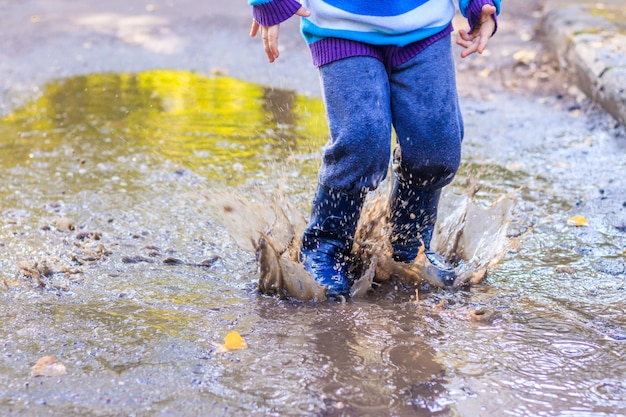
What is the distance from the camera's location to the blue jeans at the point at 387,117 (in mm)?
2229

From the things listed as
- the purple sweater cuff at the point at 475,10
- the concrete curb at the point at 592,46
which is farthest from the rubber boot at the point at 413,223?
the concrete curb at the point at 592,46

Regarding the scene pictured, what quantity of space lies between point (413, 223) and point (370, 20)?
69 cm

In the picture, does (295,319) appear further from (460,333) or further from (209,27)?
(209,27)

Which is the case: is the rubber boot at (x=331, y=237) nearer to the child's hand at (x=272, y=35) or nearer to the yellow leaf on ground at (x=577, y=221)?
the child's hand at (x=272, y=35)

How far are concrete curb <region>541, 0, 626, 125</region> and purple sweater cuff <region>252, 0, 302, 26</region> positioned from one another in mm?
2649

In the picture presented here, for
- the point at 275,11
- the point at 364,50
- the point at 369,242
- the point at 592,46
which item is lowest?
the point at 369,242

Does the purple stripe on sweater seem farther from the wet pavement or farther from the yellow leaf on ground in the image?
the yellow leaf on ground

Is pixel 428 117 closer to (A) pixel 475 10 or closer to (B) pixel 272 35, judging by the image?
(A) pixel 475 10

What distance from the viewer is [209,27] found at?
7.21 metres

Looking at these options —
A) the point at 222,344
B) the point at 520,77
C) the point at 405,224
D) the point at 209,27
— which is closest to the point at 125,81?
the point at 209,27

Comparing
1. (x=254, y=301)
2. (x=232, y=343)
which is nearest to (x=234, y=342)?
(x=232, y=343)

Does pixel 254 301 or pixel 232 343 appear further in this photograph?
pixel 254 301

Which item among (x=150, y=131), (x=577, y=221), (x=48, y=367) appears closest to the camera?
(x=48, y=367)

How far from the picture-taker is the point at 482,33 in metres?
2.45
